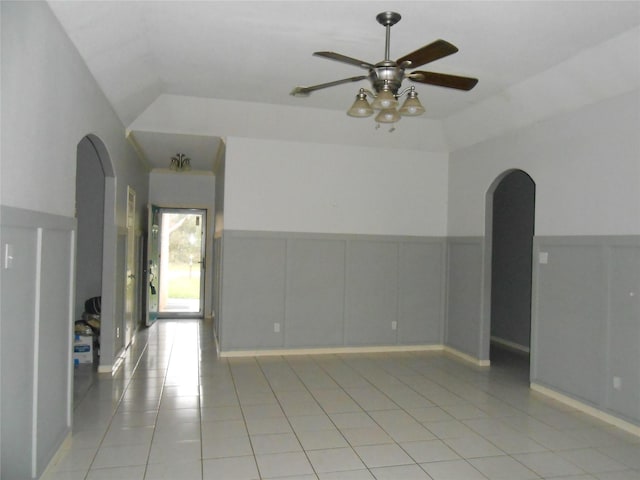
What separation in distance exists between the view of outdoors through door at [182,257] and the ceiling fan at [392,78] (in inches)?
259

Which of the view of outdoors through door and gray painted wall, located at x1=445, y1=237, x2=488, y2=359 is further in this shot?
the view of outdoors through door

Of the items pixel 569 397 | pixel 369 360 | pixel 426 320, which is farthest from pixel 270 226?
pixel 569 397

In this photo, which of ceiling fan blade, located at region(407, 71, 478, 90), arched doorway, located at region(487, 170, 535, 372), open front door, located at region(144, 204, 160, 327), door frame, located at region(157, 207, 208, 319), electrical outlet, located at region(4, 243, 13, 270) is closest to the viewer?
electrical outlet, located at region(4, 243, 13, 270)

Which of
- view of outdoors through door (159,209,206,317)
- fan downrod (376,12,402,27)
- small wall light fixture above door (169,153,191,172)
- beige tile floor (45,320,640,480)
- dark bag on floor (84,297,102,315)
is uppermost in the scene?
fan downrod (376,12,402,27)

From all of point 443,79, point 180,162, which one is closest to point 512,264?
point 443,79

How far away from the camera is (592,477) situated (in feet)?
10.2

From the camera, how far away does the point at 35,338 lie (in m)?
2.70

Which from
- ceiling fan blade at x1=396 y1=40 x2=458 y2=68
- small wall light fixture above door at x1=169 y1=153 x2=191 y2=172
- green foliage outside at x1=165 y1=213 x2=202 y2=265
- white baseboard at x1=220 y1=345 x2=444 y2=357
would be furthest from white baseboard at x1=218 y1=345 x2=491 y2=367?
ceiling fan blade at x1=396 y1=40 x2=458 y2=68

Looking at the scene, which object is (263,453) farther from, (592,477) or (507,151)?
(507,151)

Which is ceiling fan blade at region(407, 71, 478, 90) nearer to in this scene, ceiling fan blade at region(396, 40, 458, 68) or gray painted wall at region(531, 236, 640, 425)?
ceiling fan blade at region(396, 40, 458, 68)

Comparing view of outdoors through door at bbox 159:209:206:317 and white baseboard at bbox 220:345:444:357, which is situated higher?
view of outdoors through door at bbox 159:209:206:317

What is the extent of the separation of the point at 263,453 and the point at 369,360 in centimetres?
300

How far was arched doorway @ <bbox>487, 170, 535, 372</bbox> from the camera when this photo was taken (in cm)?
689

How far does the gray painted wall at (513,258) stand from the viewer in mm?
6922
